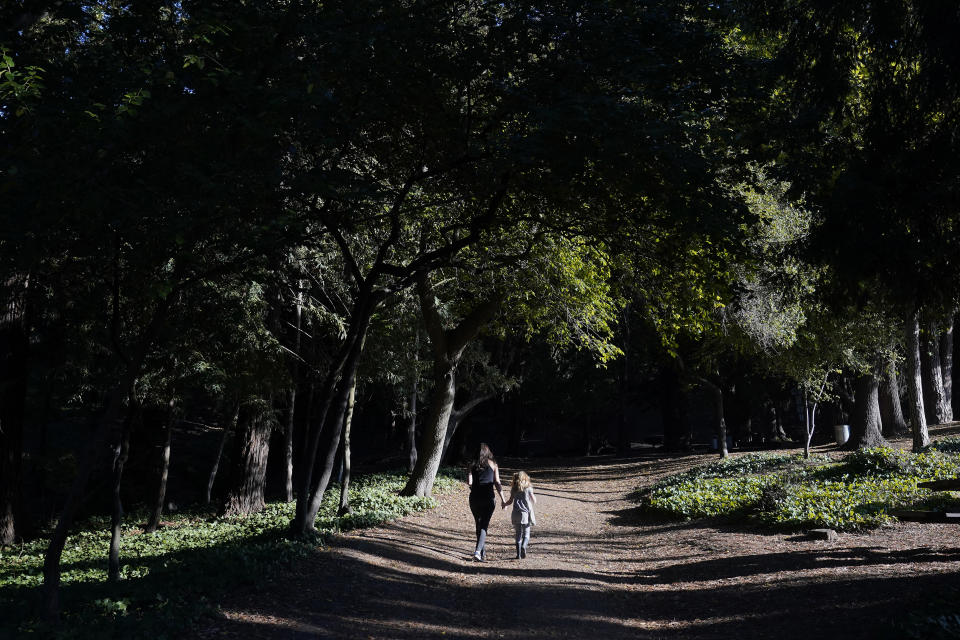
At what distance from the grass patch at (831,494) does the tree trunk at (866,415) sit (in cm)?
458

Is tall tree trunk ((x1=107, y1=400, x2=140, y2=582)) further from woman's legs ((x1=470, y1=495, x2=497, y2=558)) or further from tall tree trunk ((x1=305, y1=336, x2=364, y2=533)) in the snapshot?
woman's legs ((x1=470, y1=495, x2=497, y2=558))

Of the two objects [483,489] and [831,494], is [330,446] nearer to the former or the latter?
[483,489]

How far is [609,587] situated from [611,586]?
8cm

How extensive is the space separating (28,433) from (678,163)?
136ft

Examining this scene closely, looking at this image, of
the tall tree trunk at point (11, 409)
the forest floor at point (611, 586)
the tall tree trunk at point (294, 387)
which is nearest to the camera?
the forest floor at point (611, 586)

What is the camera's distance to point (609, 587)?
9.12m

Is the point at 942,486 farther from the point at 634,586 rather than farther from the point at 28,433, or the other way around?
the point at 28,433

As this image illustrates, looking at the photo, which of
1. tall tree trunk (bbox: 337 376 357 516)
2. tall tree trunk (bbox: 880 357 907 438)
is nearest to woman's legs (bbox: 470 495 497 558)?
tall tree trunk (bbox: 337 376 357 516)

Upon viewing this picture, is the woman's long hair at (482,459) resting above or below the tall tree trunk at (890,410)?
below

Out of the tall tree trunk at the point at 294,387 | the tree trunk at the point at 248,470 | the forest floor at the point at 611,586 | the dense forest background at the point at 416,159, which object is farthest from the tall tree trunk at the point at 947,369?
the tree trunk at the point at 248,470

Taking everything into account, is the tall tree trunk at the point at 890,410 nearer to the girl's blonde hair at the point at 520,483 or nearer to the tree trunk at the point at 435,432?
the tree trunk at the point at 435,432

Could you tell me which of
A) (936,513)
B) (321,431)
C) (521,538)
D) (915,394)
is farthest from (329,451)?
(915,394)

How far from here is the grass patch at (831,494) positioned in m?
11.2

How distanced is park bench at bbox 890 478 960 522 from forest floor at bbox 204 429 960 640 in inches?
7.3
